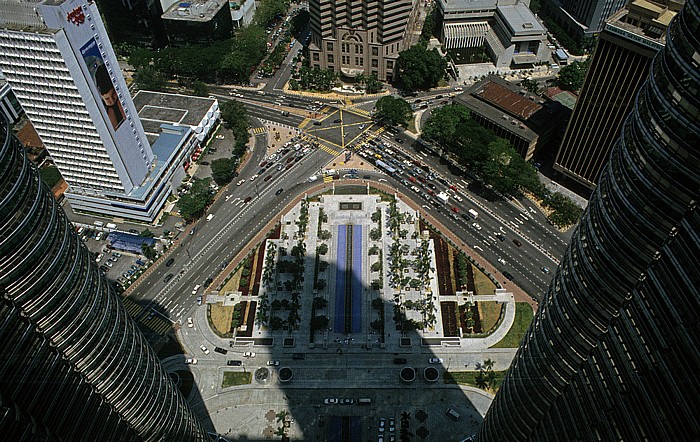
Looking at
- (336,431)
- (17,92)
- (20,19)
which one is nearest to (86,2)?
(20,19)

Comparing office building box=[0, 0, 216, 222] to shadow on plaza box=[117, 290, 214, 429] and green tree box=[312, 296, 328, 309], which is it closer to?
shadow on plaza box=[117, 290, 214, 429]

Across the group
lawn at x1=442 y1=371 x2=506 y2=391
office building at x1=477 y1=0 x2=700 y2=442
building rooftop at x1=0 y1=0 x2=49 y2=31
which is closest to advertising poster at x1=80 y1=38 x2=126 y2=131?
building rooftop at x1=0 y1=0 x2=49 y2=31

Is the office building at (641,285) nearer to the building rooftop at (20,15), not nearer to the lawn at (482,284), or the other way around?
the lawn at (482,284)

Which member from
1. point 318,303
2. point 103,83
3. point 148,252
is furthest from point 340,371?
point 103,83

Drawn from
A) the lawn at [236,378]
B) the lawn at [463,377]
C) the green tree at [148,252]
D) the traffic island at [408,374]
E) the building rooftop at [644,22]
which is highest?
the building rooftop at [644,22]

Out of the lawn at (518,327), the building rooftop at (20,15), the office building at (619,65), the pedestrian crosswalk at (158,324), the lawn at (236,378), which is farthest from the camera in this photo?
the pedestrian crosswalk at (158,324)

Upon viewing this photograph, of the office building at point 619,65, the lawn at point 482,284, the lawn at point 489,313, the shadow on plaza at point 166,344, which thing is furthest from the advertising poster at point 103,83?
the office building at point 619,65

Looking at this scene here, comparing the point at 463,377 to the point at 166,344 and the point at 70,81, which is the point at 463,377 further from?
the point at 70,81
